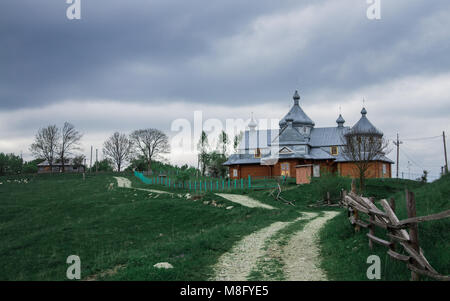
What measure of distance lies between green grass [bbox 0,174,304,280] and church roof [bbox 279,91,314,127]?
28.5m

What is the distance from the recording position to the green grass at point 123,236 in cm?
964

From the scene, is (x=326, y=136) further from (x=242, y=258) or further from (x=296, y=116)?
(x=242, y=258)

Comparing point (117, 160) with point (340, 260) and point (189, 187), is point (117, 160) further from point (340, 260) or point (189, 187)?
point (340, 260)

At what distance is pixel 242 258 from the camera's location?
9977 millimetres

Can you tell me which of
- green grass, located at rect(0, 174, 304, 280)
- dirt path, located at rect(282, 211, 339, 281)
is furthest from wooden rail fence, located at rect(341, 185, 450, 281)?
green grass, located at rect(0, 174, 304, 280)

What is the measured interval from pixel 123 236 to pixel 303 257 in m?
10.1

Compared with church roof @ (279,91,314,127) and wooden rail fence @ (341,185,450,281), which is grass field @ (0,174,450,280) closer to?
wooden rail fence @ (341,185,450,281)

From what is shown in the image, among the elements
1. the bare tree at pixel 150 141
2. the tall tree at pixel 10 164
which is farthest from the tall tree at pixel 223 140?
the tall tree at pixel 10 164

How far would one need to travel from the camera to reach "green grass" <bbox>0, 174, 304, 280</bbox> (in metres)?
9.64

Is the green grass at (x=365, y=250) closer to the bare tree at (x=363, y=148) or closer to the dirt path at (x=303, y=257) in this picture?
the dirt path at (x=303, y=257)

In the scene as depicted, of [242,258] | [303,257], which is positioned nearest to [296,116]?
[303,257]

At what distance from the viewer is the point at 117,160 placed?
8094cm

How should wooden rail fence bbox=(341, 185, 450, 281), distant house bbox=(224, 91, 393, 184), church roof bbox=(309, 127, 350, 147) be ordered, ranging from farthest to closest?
church roof bbox=(309, 127, 350, 147) < distant house bbox=(224, 91, 393, 184) < wooden rail fence bbox=(341, 185, 450, 281)
